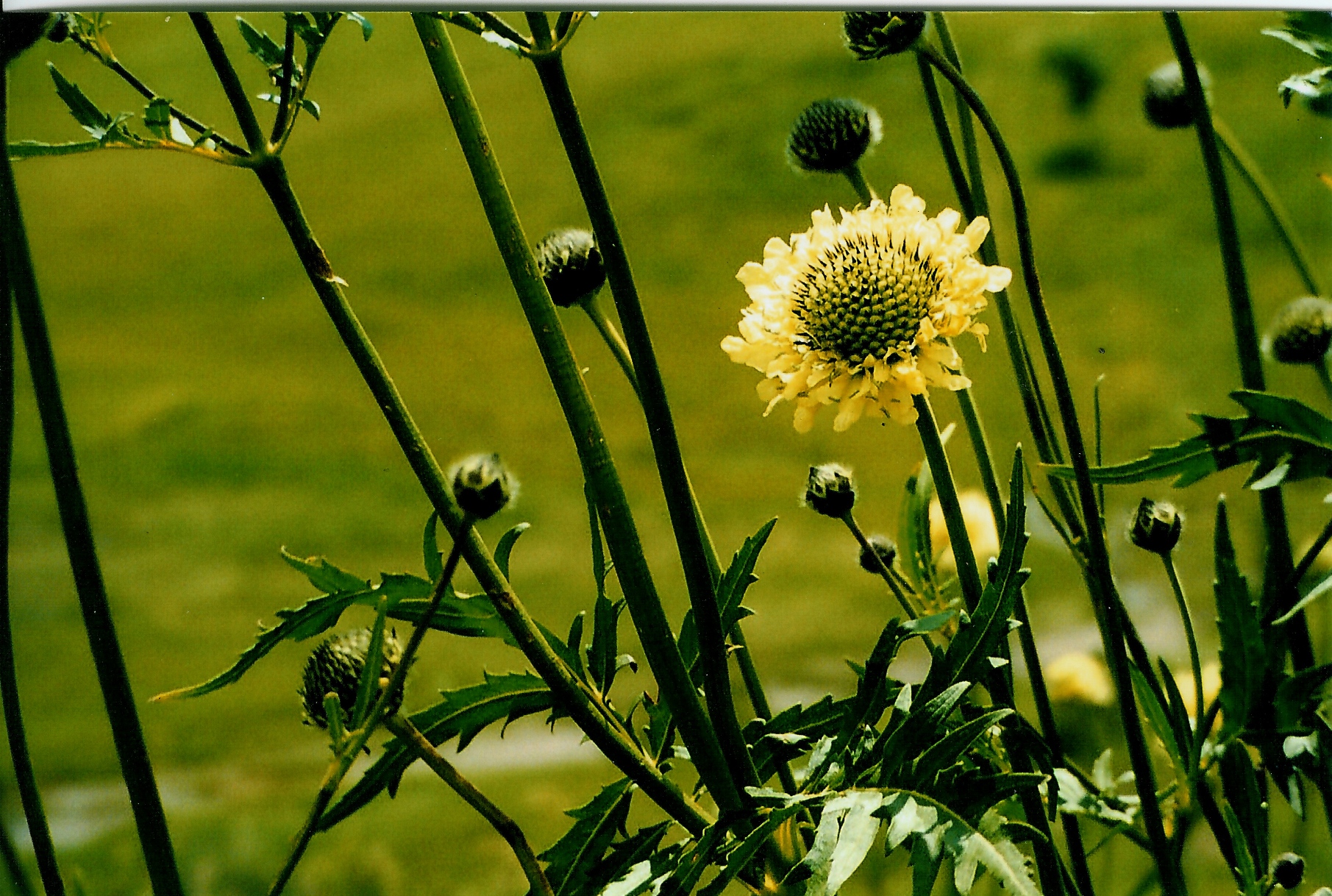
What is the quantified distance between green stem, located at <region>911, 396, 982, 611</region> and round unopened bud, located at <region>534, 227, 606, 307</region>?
0.15m

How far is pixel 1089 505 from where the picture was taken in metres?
0.44

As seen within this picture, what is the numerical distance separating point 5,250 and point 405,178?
2.38ft

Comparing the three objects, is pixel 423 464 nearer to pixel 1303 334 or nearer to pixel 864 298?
pixel 864 298

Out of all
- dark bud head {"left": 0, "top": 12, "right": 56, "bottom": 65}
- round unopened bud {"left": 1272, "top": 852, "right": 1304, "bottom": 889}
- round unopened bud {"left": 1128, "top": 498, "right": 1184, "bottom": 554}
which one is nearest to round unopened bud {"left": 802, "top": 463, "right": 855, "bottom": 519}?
round unopened bud {"left": 1128, "top": 498, "right": 1184, "bottom": 554}

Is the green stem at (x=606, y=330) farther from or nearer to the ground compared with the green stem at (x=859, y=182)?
nearer to the ground

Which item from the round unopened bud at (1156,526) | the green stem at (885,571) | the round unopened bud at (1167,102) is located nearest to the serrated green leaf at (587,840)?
the green stem at (885,571)

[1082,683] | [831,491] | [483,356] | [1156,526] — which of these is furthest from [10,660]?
[483,356]

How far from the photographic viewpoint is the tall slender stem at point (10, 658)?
1.25 feet

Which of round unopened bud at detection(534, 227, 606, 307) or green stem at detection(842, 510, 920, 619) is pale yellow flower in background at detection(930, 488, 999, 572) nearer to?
green stem at detection(842, 510, 920, 619)

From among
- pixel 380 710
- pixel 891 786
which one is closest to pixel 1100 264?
pixel 891 786

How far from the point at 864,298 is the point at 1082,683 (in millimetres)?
372

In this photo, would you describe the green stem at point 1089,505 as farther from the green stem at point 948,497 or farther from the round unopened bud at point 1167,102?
the round unopened bud at point 1167,102

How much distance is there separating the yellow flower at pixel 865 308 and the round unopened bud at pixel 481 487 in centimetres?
15

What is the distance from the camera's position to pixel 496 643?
1.64m
